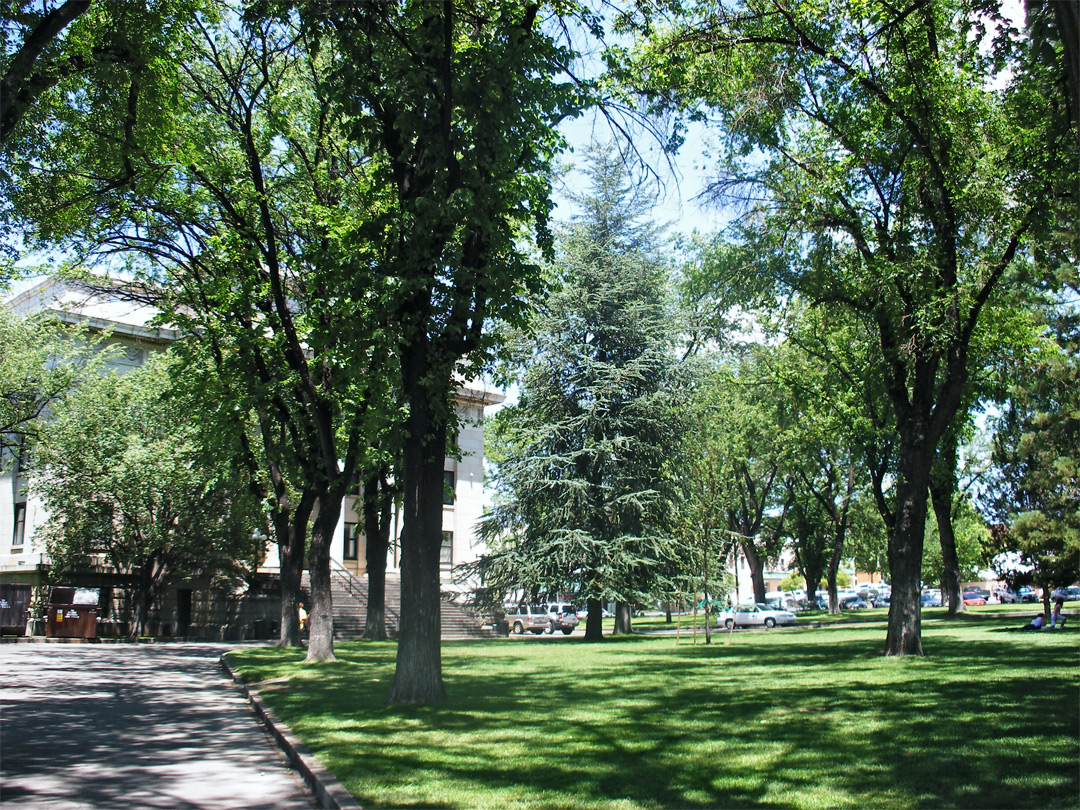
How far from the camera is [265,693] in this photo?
14.0 m

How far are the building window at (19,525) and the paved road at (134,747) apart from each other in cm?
2623

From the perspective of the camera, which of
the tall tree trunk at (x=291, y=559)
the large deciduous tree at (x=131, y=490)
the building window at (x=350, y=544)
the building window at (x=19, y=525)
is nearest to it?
the tall tree trunk at (x=291, y=559)

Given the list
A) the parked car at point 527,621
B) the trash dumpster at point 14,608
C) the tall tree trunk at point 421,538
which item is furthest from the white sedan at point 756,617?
the tall tree trunk at point 421,538

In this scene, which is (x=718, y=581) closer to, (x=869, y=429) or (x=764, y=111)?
(x=869, y=429)

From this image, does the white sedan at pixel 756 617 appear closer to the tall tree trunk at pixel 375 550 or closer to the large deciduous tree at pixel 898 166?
the tall tree trunk at pixel 375 550

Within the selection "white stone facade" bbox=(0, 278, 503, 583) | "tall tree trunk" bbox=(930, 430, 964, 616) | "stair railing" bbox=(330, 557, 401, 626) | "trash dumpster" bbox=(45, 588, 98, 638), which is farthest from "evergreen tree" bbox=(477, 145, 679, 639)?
"trash dumpster" bbox=(45, 588, 98, 638)

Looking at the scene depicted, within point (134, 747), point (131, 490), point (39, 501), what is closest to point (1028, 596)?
point (131, 490)

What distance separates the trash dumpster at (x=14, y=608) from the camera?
104 feet

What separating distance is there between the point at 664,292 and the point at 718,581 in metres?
11.9

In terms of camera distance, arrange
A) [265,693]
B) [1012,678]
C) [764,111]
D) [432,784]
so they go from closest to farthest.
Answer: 1. [432,784]
2. [1012,678]
3. [265,693]
4. [764,111]

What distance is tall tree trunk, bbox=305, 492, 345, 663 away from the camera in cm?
1905

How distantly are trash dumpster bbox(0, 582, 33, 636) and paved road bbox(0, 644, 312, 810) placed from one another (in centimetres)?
1628

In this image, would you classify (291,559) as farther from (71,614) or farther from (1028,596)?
(1028,596)

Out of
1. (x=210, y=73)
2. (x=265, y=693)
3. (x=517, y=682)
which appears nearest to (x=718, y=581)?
(x=517, y=682)
